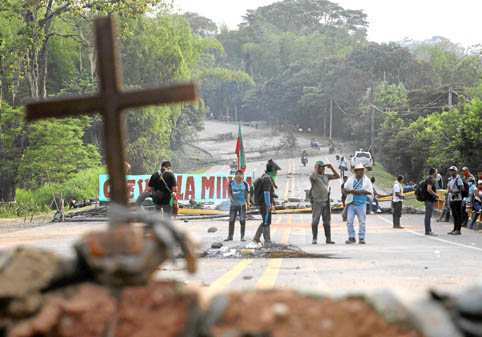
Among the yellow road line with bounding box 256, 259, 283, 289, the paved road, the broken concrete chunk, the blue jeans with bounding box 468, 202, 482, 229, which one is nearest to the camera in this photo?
the broken concrete chunk

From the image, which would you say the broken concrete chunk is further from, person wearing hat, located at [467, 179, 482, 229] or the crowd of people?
person wearing hat, located at [467, 179, 482, 229]

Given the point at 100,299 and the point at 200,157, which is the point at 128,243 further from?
the point at 200,157

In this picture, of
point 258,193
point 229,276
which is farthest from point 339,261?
point 258,193

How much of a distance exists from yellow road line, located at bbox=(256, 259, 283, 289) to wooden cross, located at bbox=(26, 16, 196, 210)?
5223mm

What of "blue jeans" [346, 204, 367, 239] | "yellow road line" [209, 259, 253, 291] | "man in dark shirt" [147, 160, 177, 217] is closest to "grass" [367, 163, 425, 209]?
"blue jeans" [346, 204, 367, 239]

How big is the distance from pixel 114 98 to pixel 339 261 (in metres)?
9.01

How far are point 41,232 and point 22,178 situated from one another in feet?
55.9

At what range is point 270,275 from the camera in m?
10.2

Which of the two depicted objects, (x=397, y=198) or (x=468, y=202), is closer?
(x=397, y=198)

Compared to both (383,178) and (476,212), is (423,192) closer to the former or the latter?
(476,212)

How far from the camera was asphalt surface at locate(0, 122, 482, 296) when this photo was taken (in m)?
9.19

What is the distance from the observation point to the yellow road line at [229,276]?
8.73m

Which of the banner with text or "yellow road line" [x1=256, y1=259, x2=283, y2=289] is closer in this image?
"yellow road line" [x1=256, y1=259, x2=283, y2=289]

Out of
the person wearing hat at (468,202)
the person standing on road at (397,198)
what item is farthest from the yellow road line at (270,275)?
the person wearing hat at (468,202)
